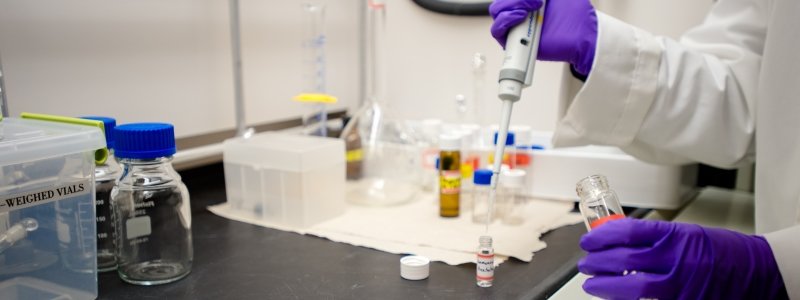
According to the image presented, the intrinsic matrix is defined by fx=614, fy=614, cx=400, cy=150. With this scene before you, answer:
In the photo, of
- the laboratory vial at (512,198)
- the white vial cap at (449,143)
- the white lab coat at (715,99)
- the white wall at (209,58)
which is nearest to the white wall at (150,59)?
the white wall at (209,58)

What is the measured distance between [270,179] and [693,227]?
2.49ft

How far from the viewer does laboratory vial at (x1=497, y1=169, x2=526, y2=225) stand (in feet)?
4.07

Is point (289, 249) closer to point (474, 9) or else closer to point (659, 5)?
point (474, 9)

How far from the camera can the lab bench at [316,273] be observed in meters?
0.87

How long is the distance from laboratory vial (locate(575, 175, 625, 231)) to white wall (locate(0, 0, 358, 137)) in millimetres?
1005

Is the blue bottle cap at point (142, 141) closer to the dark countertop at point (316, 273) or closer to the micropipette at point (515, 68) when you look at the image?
the dark countertop at point (316, 273)

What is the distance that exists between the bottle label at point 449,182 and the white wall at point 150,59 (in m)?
0.67

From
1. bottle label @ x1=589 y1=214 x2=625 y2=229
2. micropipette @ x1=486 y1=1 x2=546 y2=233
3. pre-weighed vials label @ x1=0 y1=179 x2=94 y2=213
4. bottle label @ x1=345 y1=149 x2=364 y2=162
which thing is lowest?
bottle label @ x1=345 y1=149 x2=364 y2=162

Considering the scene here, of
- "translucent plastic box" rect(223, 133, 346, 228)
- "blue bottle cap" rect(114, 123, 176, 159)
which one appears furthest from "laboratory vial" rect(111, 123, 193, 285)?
"translucent plastic box" rect(223, 133, 346, 228)

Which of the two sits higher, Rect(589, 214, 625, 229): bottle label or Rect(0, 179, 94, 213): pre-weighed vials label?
Rect(0, 179, 94, 213): pre-weighed vials label

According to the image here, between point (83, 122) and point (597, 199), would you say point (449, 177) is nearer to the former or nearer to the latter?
point (597, 199)

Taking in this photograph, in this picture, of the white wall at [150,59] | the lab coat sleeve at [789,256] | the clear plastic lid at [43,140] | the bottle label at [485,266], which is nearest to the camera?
the clear plastic lid at [43,140]

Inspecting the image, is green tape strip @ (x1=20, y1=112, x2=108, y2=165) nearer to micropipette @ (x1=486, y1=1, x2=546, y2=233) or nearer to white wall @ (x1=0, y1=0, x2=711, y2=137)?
white wall @ (x1=0, y1=0, x2=711, y2=137)

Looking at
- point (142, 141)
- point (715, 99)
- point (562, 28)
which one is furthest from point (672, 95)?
point (142, 141)
